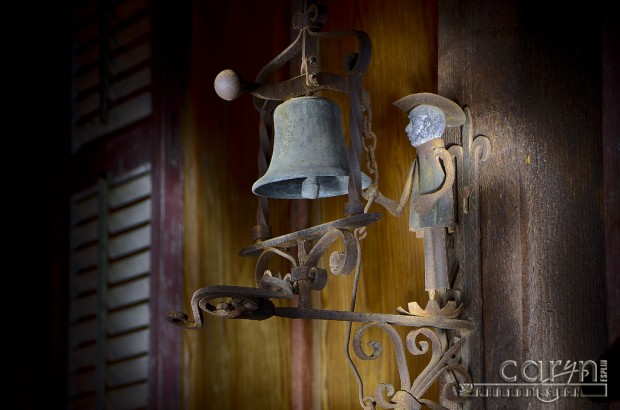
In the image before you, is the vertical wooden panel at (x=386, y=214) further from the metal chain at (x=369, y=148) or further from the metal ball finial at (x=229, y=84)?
the metal ball finial at (x=229, y=84)

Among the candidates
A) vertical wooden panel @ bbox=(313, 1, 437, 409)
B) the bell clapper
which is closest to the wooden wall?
vertical wooden panel @ bbox=(313, 1, 437, 409)

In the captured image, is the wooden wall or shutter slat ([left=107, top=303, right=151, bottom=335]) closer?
the wooden wall

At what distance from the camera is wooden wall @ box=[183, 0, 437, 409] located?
2.82m

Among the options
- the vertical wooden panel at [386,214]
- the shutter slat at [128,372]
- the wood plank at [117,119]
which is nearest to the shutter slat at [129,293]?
the shutter slat at [128,372]

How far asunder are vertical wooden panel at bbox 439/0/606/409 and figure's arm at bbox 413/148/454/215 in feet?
0.32

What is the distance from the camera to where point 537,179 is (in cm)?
234

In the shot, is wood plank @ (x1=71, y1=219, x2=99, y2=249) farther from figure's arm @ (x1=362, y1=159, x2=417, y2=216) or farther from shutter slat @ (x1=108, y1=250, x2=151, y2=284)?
figure's arm @ (x1=362, y1=159, x2=417, y2=216)

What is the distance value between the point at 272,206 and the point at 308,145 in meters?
0.99

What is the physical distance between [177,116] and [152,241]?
0.46m

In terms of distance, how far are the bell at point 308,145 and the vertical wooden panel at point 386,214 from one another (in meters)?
0.38

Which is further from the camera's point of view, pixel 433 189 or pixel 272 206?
pixel 272 206

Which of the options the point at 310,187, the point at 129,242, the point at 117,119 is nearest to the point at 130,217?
the point at 129,242

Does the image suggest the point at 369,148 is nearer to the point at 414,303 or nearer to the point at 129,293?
the point at 414,303

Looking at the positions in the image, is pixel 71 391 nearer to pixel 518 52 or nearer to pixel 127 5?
pixel 127 5
